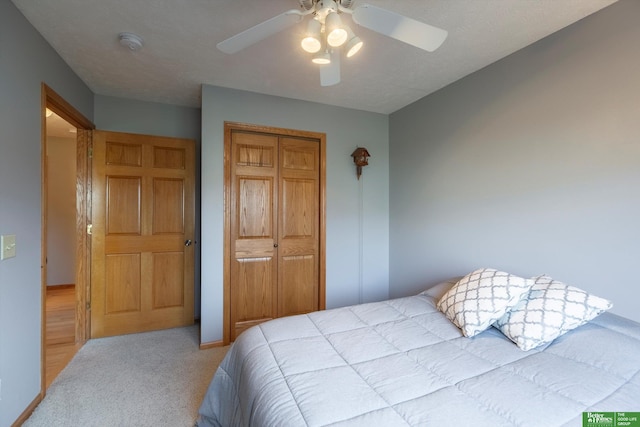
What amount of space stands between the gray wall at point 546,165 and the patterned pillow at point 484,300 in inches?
20.0

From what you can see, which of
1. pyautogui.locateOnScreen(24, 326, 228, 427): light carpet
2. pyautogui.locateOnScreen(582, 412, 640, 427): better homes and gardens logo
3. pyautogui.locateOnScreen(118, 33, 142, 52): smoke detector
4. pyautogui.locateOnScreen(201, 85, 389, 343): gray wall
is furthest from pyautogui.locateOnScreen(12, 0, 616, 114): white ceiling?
pyautogui.locateOnScreen(24, 326, 228, 427): light carpet

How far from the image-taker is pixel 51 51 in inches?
76.5

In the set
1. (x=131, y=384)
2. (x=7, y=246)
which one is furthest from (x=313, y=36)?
(x=131, y=384)

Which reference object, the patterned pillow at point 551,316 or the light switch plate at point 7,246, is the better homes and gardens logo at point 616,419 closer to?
the patterned pillow at point 551,316

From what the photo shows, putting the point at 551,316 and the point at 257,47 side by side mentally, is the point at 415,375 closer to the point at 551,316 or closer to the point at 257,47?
the point at 551,316

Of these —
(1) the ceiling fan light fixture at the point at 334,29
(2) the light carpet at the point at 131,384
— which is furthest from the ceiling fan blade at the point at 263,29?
(2) the light carpet at the point at 131,384

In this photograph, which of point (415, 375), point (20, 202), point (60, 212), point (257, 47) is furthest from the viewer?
point (60, 212)

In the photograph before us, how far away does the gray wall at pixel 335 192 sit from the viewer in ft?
8.42

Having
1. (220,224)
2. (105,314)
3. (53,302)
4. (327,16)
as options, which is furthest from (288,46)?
(53,302)

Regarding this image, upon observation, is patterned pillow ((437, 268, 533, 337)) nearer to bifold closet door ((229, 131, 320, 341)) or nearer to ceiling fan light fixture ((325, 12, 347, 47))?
ceiling fan light fixture ((325, 12, 347, 47))

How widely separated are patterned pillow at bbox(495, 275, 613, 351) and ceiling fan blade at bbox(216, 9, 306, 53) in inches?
72.2

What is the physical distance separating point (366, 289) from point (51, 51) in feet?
11.3

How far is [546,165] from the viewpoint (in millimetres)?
1867

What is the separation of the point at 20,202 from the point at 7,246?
0.96 feet
